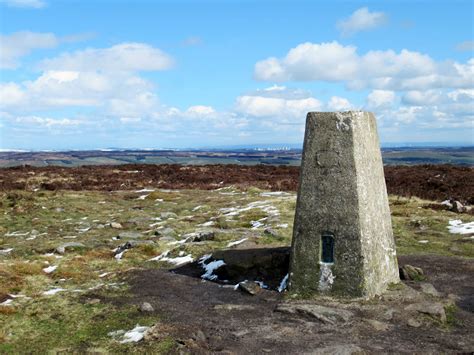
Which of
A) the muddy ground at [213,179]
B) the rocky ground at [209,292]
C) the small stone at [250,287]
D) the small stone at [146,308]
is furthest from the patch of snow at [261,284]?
the muddy ground at [213,179]

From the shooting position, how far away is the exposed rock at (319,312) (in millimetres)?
12453

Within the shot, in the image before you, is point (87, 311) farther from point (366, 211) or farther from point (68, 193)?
point (68, 193)

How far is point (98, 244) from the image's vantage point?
23703 mm

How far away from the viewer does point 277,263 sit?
16.8 m

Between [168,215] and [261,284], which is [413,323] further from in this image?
[168,215]

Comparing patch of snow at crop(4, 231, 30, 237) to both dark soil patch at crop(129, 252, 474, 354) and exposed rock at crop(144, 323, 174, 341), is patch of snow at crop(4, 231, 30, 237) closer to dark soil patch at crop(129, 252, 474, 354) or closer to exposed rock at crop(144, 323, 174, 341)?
dark soil patch at crop(129, 252, 474, 354)

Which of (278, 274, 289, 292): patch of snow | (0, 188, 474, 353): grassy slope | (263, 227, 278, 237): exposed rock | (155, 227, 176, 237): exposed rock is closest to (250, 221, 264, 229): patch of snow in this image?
(0, 188, 474, 353): grassy slope

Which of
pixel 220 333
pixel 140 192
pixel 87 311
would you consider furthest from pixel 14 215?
pixel 220 333

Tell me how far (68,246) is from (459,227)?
61.0 feet

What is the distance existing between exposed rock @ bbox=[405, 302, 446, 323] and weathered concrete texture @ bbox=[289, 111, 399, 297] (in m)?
1.25

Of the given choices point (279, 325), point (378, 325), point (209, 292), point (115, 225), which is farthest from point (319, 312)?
point (115, 225)

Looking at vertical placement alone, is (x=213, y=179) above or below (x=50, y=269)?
above

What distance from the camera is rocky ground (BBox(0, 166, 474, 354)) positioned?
11531 millimetres

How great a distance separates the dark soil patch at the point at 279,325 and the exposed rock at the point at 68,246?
7197mm
